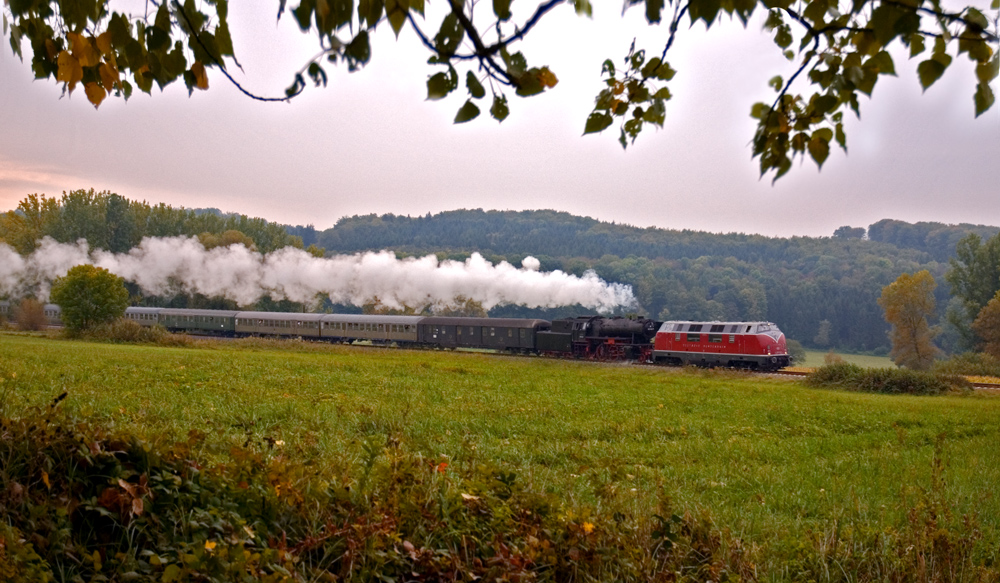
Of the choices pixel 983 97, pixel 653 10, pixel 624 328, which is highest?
pixel 653 10

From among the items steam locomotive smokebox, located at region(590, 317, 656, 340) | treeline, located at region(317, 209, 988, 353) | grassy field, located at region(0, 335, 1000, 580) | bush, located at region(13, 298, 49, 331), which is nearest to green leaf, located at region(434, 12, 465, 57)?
grassy field, located at region(0, 335, 1000, 580)

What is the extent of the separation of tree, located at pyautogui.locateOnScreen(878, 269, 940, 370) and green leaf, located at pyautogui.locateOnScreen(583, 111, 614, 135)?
50.0m

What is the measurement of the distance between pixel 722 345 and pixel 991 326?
21938 millimetres

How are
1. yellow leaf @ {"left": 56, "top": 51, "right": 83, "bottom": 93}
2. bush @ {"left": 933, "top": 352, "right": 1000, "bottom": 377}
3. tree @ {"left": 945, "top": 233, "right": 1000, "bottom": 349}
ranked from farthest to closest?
tree @ {"left": 945, "top": 233, "right": 1000, "bottom": 349}, bush @ {"left": 933, "top": 352, "right": 1000, "bottom": 377}, yellow leaf @ {"left": 56, "top": 51, "right": 83, "bottom": 93}

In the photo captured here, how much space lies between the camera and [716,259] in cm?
10131

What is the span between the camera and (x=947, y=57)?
118 inches

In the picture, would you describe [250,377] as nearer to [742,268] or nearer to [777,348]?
[777,348]

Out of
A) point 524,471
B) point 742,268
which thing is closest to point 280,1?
point 524,471

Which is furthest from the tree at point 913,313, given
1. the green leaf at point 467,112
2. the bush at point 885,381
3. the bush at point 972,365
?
the green leaf at point 467,112

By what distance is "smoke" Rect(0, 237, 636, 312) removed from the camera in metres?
49.1

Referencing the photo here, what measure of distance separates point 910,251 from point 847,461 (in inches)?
4268

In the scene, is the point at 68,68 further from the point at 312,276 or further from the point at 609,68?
the point at 312,276

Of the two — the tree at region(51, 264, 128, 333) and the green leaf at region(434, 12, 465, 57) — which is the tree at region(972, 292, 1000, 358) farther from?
the tree at region(51, 264, 128, 333)

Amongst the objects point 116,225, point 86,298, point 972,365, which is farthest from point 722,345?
point 116,225
